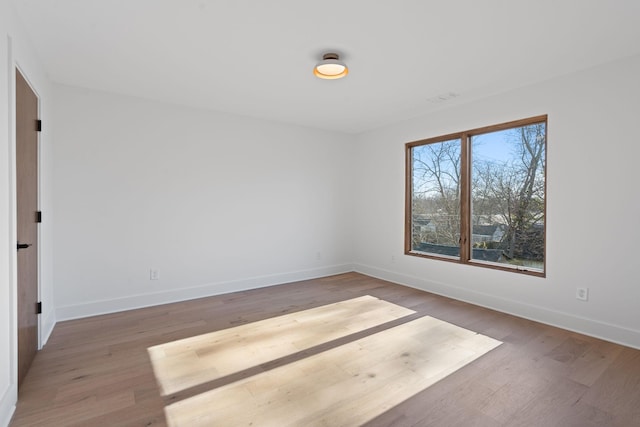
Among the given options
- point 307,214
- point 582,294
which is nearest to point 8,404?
point 307,214

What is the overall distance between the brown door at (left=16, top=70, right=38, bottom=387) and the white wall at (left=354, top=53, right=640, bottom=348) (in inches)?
173

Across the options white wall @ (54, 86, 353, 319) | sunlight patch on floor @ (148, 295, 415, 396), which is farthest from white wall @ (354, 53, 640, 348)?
white wall @ (54, 86, 353, 319)

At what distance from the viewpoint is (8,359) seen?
1.90 meters

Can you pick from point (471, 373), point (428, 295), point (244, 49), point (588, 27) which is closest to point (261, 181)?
point (244, 49)

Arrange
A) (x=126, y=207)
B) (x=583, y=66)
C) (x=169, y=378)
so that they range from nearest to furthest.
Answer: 1. (x=169, y=378)
2. (x=583, y=66)
3. (x=126, y=207)

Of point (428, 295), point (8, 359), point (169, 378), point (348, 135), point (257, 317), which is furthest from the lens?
point (348, 135)

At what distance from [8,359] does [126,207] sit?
2.14 meters

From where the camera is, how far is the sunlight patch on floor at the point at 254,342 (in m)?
2.39

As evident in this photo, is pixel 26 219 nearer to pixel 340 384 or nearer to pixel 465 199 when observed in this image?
pixel 340 384

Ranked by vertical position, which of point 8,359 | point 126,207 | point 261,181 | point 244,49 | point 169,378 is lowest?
point 169,378

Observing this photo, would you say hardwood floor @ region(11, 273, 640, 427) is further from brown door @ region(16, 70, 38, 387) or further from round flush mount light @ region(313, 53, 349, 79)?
round flush mount light @ region(313, 53, 349, 79)

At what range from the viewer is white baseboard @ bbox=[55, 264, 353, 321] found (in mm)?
3512

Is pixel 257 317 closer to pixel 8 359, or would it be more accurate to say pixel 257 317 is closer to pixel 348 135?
pixel 8 359

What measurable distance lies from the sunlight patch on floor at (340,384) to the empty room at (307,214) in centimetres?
2
